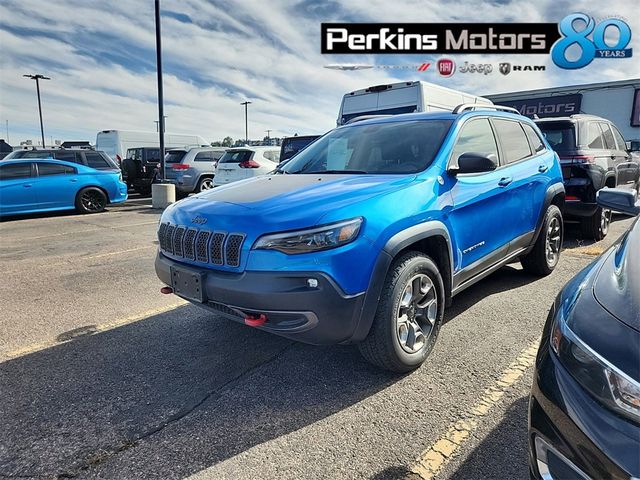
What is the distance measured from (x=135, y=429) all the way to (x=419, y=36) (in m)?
10.9

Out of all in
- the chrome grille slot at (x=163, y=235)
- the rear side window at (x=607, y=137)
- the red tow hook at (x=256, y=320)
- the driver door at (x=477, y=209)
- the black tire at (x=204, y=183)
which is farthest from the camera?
the black tire at (x=204, y=183)

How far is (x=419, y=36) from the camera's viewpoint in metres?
10.7

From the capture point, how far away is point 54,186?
33.4 feet

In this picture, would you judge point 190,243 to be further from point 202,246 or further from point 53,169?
point 53,169

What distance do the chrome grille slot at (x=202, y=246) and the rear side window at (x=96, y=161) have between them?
10.2 metres

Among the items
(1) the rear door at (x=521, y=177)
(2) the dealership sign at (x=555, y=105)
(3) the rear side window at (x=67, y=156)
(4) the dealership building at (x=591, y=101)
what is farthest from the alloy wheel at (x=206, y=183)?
(2) the dealership sign at (x=555, y=105)

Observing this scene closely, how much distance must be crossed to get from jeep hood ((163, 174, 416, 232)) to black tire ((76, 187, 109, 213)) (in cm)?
898

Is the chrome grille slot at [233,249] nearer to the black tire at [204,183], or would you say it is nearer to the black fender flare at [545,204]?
the black fender flare at [545,204]

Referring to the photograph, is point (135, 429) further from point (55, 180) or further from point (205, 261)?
point (55, 180)

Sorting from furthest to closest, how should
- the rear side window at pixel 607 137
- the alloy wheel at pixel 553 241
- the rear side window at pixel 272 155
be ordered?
the rear side window at pixel 272 155 → the rear side window at pixel 607 137 → the alloy wheel at pixel 553 241

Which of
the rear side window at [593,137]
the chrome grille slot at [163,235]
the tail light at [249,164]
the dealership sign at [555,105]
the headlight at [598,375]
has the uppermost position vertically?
the dealership sign at [555,105]

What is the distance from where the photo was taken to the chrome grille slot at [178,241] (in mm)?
2779

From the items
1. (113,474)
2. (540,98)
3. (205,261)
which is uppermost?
(540,98)

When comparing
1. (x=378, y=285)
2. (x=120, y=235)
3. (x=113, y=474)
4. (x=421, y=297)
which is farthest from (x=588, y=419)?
(x=120, y=235)
